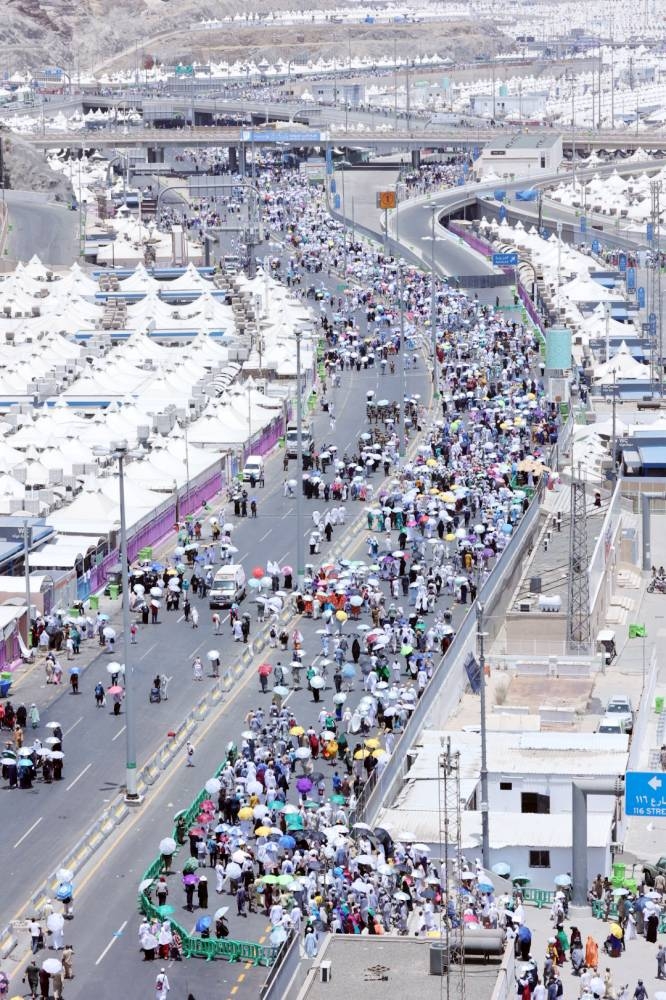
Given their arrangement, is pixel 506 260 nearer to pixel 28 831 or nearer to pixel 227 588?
pixel 227 588

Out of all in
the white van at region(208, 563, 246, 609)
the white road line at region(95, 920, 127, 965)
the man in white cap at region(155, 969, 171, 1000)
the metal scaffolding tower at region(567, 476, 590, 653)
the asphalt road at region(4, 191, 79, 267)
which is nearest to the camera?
the man in white cap at region(155, 969, 171, 1000)

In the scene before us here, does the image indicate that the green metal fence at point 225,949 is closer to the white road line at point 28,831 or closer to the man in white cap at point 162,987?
the man in white cap at point 162,987

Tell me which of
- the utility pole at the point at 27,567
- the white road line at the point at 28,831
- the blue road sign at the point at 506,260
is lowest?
the white road line at the point at 28,831

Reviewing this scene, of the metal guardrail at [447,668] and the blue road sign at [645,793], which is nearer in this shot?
the blue road sign at [645,793]

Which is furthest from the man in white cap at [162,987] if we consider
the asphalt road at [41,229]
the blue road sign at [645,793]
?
the asphalt road at [41,229]

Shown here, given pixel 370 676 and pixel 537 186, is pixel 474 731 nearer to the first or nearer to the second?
pixel 370 676

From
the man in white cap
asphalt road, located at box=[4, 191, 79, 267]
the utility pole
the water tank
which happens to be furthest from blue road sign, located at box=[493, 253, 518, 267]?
the water tank

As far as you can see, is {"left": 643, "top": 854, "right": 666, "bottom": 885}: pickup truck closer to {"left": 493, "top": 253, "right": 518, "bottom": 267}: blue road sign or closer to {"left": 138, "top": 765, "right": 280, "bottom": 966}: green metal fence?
{"left": 138, "top": 765, "right": 280, "bottom": 966}: green metal fence
